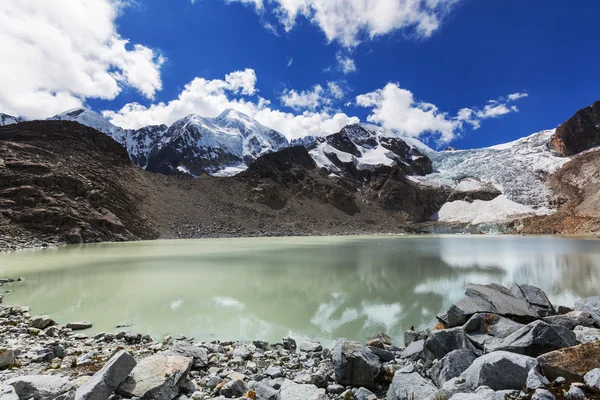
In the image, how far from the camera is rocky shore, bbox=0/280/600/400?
441cm

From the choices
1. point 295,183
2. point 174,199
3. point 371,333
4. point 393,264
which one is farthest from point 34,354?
point 295,183

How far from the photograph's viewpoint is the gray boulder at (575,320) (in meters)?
7.66

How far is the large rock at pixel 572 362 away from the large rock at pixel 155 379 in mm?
5284

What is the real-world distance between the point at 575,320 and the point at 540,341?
337 centimetres

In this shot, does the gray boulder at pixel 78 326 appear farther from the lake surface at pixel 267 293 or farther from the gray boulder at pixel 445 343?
the gray boulder at pixel 445 343

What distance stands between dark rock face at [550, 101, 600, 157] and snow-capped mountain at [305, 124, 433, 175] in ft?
172

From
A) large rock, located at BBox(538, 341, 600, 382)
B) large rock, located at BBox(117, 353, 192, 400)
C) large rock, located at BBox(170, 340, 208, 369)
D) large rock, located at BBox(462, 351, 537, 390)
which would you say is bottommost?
large rock, located at BBox(170, 340, 208, 369)

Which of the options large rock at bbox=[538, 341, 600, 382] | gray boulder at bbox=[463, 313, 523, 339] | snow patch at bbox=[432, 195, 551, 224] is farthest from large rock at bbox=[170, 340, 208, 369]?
snow patch at bbox=[432, 195, 551, 224]

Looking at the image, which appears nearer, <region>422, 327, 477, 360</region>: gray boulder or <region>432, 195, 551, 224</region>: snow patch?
<region>422, 327, 477, 360</region>: gray boulder

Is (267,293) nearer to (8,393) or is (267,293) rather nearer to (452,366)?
(452,366)

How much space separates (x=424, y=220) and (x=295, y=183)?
2192 inches

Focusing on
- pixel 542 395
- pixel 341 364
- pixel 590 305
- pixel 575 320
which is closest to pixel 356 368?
pixel 341 364

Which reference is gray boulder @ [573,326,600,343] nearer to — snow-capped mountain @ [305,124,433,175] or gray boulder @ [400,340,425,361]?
gray boulder @ [400,340,425,361]

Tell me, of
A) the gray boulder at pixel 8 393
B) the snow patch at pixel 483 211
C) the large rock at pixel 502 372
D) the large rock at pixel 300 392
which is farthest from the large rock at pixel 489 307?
the snow patch at pixel 483 211
